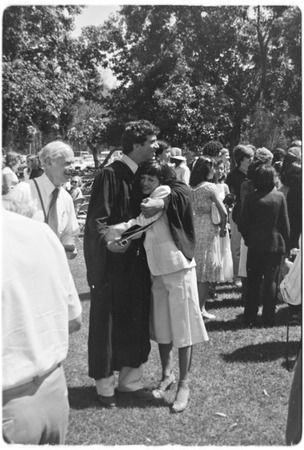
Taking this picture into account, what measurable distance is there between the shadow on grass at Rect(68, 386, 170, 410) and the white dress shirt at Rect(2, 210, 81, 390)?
2280 millimetres

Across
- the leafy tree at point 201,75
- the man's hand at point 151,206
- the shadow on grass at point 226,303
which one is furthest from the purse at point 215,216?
the man's hand at point 151,206

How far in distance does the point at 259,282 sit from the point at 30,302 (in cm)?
456

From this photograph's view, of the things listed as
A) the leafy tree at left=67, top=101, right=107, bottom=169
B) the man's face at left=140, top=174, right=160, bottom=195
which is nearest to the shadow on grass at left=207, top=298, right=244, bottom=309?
the man's face at left=140, top=174, right=160, bottom=195

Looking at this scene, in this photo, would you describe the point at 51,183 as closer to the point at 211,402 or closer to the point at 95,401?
the point at 95,401

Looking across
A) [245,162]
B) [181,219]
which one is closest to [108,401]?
[181,219]

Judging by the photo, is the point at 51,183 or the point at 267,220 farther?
the point at 267,220

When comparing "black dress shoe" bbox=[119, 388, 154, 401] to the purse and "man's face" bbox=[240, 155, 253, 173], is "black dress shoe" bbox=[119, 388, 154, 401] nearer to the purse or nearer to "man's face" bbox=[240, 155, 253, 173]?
the purse

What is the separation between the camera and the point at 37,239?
2264 millimetres

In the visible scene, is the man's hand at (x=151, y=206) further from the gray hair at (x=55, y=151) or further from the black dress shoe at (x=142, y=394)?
the black dress shoe at (x=142, y=394)

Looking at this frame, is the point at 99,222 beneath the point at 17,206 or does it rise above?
beneath

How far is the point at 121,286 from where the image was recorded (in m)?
4.45

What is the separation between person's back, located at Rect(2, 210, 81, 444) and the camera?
7.11ft

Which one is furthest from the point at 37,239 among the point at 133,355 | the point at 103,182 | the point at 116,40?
the point at 116,40

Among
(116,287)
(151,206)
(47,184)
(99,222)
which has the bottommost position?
(116,287)
